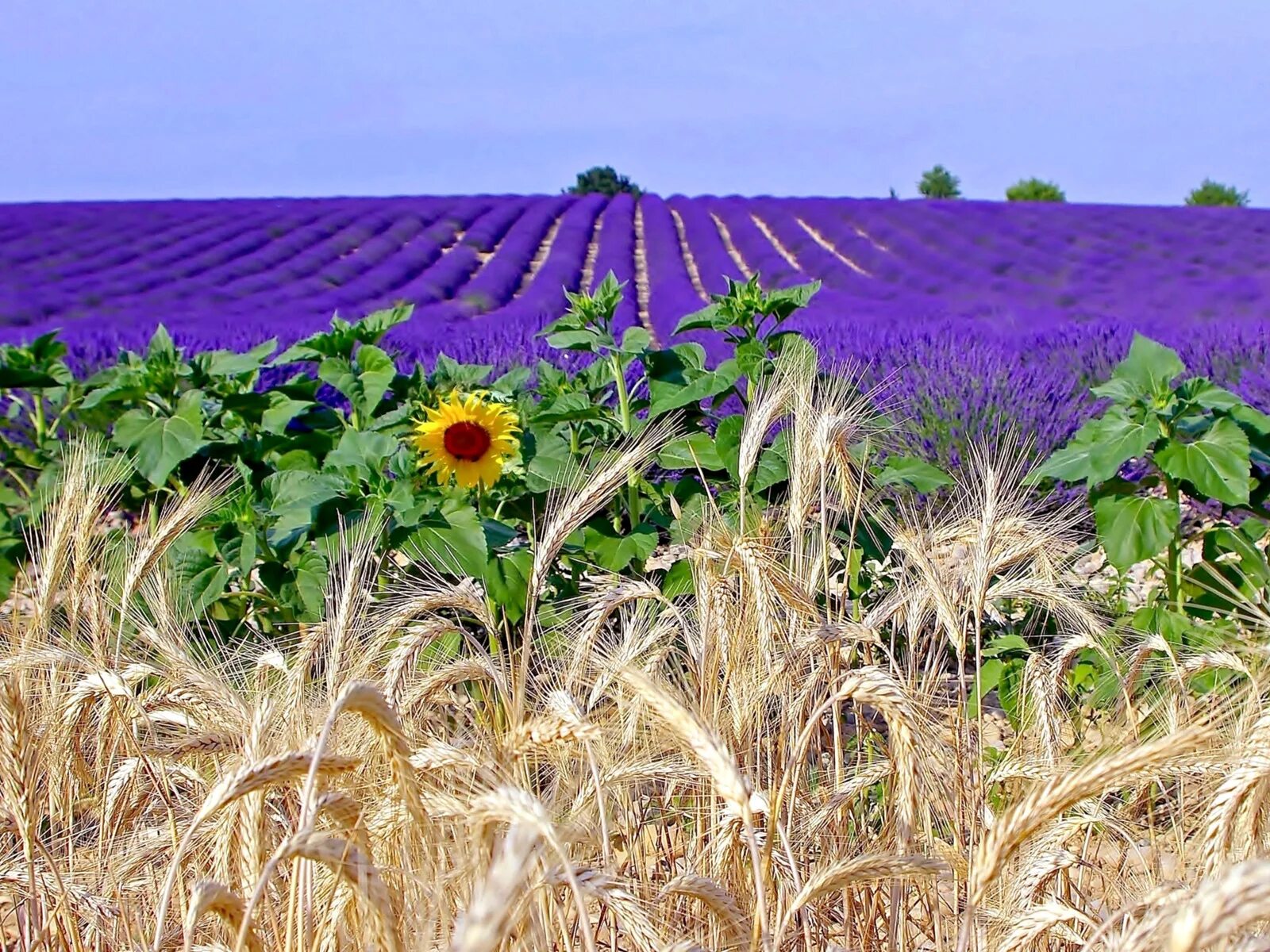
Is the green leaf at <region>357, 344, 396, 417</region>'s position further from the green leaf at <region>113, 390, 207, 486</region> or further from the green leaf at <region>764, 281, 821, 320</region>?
the green leaf at <region>764, 281, 821, 320</region>

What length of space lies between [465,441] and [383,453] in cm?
22

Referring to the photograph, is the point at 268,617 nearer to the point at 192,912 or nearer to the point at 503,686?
the point at 503,686

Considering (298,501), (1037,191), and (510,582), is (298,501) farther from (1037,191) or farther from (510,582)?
(1037,191)

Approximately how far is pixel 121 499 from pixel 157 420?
0.35 metres

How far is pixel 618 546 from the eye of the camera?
2.88m

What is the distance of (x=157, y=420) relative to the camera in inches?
124

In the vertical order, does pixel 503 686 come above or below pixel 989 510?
below

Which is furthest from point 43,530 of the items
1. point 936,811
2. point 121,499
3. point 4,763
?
point 936,811

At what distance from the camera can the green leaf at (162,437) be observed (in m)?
3.02

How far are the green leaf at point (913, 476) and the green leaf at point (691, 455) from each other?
38 cm

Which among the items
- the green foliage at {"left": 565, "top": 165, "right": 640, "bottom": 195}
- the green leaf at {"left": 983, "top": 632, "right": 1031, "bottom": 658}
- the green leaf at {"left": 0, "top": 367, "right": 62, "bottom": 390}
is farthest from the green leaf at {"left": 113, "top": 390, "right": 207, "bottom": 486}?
the green foliage at {"left": 565, "top": 165, "right": 640, "bottom": 195}

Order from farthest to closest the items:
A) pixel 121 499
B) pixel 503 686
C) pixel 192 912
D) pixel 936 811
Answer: pixel 121 499 < pixel 936 811 < pixel 503 686 < pixel 192 912

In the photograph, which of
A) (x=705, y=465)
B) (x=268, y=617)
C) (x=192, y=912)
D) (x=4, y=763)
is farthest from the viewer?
(x=268, y=617)

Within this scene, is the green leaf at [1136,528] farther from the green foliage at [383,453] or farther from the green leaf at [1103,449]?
the green foliage at [383,453]
